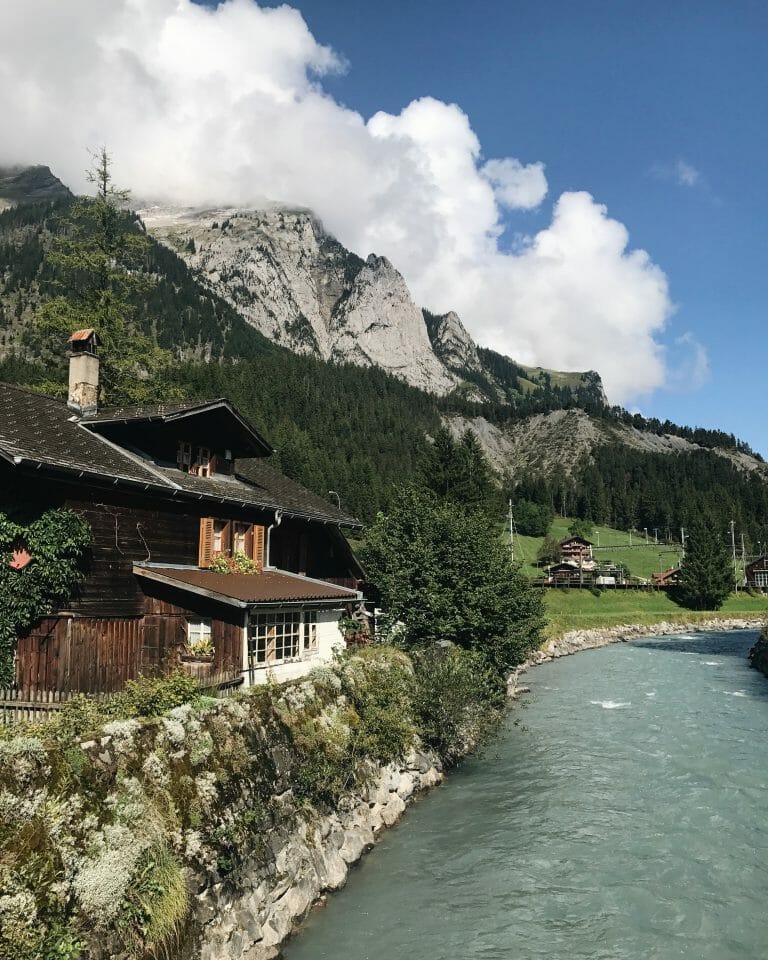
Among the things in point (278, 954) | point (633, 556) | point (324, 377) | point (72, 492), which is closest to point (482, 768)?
point (278, 954)

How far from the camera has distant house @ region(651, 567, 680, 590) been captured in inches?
3848

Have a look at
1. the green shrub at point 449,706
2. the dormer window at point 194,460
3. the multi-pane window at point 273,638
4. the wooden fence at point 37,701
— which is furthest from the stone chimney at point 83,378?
the green shrub at point 449,706

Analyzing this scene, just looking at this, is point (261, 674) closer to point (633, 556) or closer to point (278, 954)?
point (278, 954)

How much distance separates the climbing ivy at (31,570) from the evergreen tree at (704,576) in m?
89.1

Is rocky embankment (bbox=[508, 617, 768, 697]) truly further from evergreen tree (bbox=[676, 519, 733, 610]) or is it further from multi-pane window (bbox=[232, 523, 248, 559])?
multi-pane window (bbox=[232, 523, 248, 559])

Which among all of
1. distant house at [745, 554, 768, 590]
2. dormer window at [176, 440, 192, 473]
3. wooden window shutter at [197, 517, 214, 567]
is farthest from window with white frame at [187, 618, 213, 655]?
distant house at [745, 554, 768, 590]

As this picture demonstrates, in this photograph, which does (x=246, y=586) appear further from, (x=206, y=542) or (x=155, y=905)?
(x=155, y=905)

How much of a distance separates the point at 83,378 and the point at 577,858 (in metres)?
22.9

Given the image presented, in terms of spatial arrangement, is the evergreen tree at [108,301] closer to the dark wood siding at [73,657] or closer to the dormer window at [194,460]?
the dormer window at [194,460]

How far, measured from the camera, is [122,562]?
19.7 metres

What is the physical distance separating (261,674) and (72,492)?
323 inches

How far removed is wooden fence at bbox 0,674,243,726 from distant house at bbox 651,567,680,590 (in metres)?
92.1

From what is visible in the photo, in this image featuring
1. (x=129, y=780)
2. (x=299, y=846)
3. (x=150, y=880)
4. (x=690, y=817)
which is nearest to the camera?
(x=150, y=880)

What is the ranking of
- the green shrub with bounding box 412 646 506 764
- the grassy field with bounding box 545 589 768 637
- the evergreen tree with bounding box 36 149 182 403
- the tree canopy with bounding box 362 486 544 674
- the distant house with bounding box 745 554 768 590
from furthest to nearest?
the distant house with bounding box 745 554 768 590 < the grassy field with bounding box 545 589 768 637 < the evergreen tree with bounding box 36 149 182 403 < the tree canopy with bounding box 362 486 544 674 < the green shrub with bounding box 412 646 506 764
